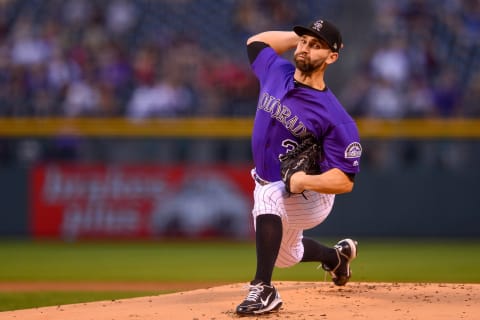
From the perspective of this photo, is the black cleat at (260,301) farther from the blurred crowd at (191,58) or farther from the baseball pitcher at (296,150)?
the blurred crowd at (191,58)

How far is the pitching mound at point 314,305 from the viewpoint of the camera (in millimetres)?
5148

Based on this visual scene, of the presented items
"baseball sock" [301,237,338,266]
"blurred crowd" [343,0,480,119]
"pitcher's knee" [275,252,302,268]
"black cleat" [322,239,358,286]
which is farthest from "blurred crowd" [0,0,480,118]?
"pitcher's knee" [275,252,302,268]

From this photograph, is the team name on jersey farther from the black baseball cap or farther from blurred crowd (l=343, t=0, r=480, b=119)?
blurred crowd (l=343, t=0, r=480, b=119)

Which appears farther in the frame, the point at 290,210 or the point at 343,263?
the point at 343,263

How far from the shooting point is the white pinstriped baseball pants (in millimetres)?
5363

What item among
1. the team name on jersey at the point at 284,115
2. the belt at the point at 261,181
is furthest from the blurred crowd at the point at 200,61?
the team name on jersey at the point at 284,115

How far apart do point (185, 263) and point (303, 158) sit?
18.2 ft

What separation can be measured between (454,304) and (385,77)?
7.86m

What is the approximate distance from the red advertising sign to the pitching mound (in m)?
6.32

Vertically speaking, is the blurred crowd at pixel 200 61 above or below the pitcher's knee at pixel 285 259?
above

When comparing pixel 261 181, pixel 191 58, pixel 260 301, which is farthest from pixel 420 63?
pixel 260 301

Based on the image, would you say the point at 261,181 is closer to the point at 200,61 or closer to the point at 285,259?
the point at 285,259

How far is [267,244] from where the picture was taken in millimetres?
5277

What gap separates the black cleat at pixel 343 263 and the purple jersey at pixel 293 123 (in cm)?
98
